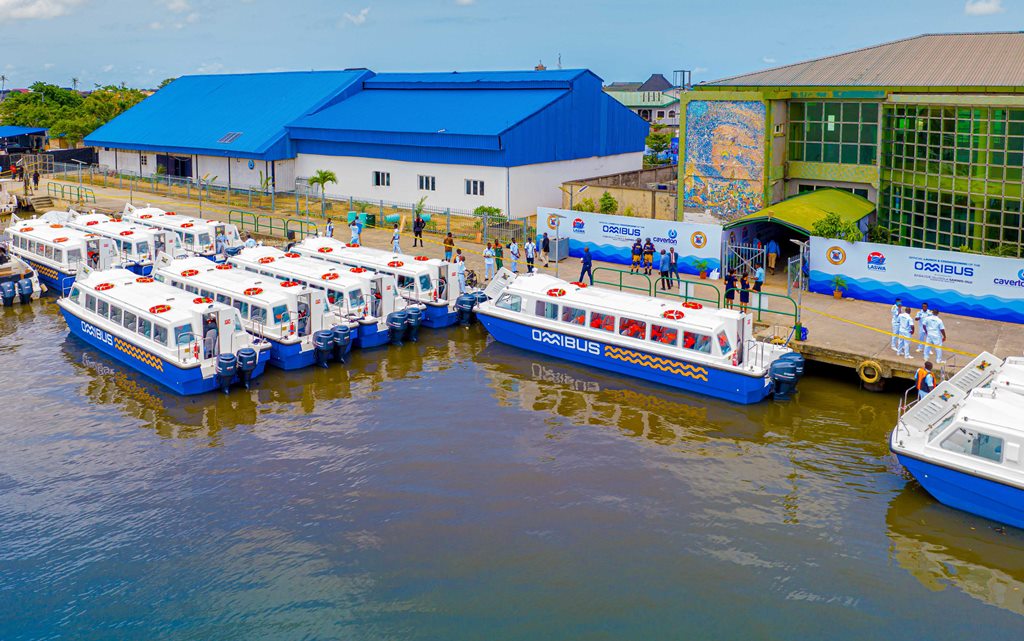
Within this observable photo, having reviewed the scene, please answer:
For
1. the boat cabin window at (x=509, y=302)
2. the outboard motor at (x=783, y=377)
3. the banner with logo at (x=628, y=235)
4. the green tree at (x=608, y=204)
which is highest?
the green tree at (x=608, y=204)

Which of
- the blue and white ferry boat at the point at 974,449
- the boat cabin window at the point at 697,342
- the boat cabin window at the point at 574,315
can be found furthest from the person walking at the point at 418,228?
the blue and white ferry boat at the point at 974,449

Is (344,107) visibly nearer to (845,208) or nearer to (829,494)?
(845,208)

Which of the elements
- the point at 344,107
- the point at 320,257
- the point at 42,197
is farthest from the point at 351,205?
the point at 42,197

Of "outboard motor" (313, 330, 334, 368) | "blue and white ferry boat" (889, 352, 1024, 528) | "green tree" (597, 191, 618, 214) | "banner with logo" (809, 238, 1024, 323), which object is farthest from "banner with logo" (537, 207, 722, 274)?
"blue and white ferry boat" (889, 352, 1024, 528)

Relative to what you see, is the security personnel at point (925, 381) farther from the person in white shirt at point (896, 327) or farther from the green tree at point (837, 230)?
the green tree at point (837, 230)

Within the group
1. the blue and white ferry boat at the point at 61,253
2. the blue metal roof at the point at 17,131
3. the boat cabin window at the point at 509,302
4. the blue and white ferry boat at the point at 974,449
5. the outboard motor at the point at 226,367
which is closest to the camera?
the blue and white ferry boat at the point at 974,449

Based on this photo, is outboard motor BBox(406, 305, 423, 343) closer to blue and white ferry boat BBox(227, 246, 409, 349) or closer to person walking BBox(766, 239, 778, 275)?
blue and white ferry boat BBox(227, 246, 409, 349)
